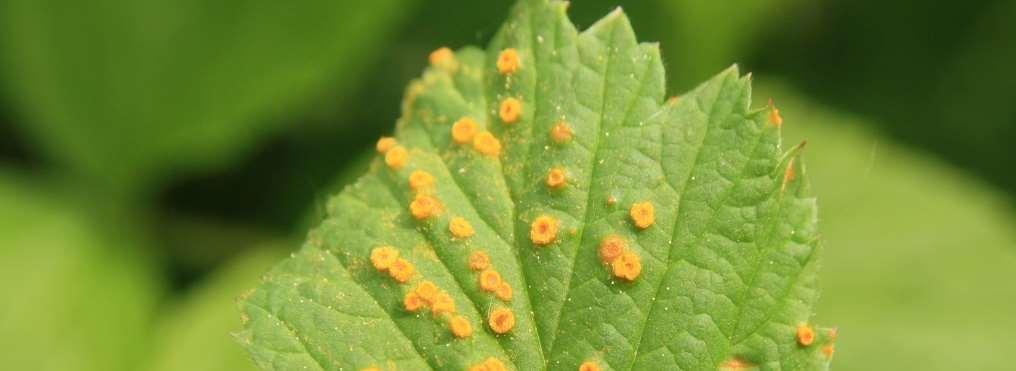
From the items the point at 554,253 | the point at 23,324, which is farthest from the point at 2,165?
the point at 554,253

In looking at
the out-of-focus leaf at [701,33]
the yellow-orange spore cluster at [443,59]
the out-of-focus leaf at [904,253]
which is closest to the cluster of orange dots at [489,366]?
the yellow-orange spore cluster at [443,59]

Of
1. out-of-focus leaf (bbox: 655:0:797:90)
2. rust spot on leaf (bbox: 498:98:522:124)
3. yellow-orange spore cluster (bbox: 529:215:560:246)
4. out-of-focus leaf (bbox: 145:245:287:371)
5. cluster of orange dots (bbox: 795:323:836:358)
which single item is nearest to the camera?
cluster of orange dots (bbox: 795:323:836:358)

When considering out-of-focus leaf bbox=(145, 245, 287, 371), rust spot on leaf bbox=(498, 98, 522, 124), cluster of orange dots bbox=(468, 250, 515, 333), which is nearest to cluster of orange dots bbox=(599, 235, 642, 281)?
cluster of orange dots bbox=(468, 250, 515, 333)

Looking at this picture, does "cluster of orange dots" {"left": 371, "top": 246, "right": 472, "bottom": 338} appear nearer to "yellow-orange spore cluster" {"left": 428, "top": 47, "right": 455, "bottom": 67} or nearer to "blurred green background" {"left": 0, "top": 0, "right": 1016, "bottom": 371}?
"yellow-orange spore cluster" {"left": 428, "top": 47, "right": 455, "bottom": 67}

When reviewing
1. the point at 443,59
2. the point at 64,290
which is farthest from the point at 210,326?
the point at 443,59

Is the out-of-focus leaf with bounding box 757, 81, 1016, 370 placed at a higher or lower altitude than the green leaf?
higher

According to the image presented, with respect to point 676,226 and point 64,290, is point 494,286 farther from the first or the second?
point 64,290
